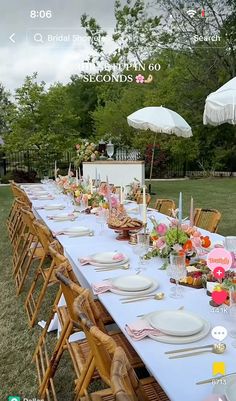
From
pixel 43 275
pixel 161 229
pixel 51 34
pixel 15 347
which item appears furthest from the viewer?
pixel 51 34

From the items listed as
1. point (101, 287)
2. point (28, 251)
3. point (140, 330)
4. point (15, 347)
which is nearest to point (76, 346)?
point (101, 287)

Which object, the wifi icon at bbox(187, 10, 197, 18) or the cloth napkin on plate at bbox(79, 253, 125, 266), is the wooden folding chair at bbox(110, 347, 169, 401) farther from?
the wifi icon at bbox(187, 10, 197, 18)

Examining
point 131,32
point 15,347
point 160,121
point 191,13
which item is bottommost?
point 15,347

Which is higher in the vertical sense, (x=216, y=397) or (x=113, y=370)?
(x=113, y=370)

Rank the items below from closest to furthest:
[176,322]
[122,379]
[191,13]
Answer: [122,379], [176,322], [191,13]

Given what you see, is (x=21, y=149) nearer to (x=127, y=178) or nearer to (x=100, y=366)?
(x=127, y=178)

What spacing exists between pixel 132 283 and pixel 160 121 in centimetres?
780

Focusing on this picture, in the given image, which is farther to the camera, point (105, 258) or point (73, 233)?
point (73, 233)

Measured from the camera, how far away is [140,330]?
1.49 metres

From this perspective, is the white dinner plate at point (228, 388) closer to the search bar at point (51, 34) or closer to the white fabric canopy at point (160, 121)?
the search bar at point (51, 34)

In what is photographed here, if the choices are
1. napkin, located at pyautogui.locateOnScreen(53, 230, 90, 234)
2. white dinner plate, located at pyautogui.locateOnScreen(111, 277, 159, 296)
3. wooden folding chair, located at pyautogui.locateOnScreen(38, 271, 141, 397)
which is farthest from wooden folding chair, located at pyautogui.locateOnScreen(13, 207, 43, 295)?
white dinner plate, located at pyautogui.locateOnScreen(111, 277, 159, 296)

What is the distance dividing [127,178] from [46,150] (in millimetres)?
6003

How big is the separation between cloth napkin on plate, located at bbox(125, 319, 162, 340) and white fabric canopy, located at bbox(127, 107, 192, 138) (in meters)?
8.19

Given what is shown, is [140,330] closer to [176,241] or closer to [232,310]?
[232,310]
